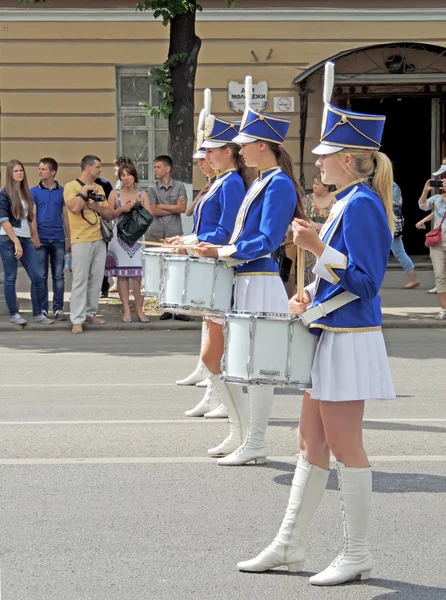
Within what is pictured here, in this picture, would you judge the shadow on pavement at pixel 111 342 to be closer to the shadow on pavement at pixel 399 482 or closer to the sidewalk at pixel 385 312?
the sidewalk at pixel 385 312

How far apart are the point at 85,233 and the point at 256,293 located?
7511 mm

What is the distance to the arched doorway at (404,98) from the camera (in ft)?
66.5

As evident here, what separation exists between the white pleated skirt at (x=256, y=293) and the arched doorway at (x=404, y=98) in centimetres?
1280

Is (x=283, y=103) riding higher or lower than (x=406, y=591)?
higher

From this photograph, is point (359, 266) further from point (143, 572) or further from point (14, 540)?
point (14, 540)

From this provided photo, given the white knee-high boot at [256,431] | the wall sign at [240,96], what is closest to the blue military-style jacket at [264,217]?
the white knee-high boot at [256,431]

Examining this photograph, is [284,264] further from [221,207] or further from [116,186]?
[116,186]

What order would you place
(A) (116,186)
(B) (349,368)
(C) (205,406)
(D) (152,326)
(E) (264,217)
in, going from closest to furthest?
(B) (349,368) → (E) (264,217) → (C) (205,406) → (D) (152,326) → (A) (116,186)

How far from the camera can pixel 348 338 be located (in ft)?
16.4

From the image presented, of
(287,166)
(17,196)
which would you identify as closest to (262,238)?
(287,166)

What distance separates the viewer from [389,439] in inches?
320

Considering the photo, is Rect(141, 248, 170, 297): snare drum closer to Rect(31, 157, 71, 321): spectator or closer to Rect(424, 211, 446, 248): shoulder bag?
Rect(31, 157, 71, 321): spectator

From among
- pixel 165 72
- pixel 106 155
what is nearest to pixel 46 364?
pixel 165 72

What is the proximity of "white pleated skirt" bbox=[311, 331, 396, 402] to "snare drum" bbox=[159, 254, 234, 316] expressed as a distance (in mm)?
2009
